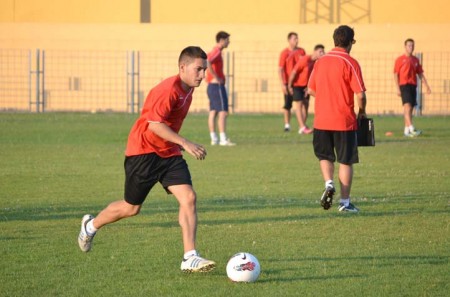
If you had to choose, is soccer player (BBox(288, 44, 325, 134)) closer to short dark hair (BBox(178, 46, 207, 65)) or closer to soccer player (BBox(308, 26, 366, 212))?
soccer player (BBox(308, 26, 366, 212))

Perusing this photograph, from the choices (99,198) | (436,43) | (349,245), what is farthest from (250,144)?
(436,43)

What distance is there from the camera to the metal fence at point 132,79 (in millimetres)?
36375

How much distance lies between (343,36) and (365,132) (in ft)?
4.02

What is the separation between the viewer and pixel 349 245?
31.6 ft

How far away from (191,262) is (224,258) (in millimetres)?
884

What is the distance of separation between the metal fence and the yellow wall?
352 centimetres

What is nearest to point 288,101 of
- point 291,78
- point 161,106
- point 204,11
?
point 291,78

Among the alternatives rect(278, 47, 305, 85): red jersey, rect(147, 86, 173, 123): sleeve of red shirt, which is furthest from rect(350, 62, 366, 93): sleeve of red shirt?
rect(278, 47, 305, 85): red jersey

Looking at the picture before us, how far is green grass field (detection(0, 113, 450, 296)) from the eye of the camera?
794 centimetres

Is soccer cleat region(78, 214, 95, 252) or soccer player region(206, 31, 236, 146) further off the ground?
soccer player region(206, 31, 236, 146)

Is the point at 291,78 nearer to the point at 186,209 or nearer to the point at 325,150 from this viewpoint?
the point at 325,150

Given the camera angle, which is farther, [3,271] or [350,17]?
[350,17]

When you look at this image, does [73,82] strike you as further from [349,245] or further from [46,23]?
[349,245]

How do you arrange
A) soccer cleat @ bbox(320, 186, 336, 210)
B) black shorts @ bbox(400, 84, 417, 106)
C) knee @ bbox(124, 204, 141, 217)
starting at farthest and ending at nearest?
black shorts @ bbox(400, 84, 417, 106), soccer cleat @ bbox(320, 186, 336, 210), knee @ bbox(124, 204, 141, 217)
